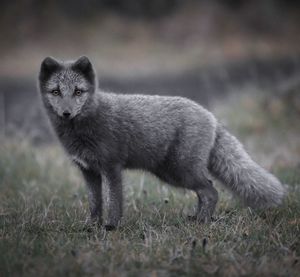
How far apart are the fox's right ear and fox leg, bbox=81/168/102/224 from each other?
3.45 feet

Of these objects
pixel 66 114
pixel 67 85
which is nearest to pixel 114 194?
pixel 66 114

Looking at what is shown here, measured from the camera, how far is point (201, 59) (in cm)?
1739

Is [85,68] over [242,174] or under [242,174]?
over

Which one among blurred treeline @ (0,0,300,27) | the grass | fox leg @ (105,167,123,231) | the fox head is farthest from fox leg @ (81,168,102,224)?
blurred treeline @ (0,0,300,27)

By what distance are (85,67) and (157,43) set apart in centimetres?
1435

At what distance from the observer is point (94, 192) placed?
5.37 metres

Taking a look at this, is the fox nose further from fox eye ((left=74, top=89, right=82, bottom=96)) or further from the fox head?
fox eye ((left=74, top=89, right=82, bottom=96))

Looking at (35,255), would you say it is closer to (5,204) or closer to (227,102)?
(5,204)

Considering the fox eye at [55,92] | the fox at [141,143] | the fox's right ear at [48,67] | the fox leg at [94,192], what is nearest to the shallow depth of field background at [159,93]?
the fox leg at [94,192]

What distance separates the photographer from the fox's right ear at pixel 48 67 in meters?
5.03

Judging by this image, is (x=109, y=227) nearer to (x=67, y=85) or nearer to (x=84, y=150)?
(x=84, y=150)

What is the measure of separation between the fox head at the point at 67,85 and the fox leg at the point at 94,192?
736 mm

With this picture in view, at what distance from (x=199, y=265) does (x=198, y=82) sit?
38.7ft

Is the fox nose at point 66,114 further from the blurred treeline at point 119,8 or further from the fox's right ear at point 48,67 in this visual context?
the blurred treeline at point 119,8
